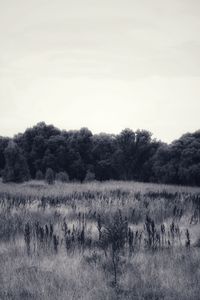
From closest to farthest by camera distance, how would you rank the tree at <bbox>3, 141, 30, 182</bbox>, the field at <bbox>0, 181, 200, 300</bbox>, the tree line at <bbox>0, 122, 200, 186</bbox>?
the field at <bbox>0, 181, 200, 300</bbox> → the tree at <bbox>3, 141, 30, 182</bbox> → the tree line at <bbox>0, 122, 200, 186</bbox>

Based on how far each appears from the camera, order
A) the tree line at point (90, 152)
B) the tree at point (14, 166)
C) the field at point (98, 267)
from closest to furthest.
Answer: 1. the field at point (98, 267)
2. the tree at point (14, 166)
3. the tree line at point (90, 152)

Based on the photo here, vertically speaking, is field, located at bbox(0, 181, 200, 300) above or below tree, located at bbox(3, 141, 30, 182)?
below

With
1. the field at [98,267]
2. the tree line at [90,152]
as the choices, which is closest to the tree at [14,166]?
the tree line at [90,152]

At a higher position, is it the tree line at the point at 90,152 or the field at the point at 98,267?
the tree line at the point at 90,152

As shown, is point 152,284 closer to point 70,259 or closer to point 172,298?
point 172,298

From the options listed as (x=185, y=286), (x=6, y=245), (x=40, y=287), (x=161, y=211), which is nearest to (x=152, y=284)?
(x=185, y=286)


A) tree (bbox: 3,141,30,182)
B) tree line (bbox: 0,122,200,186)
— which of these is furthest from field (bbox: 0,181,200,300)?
tree line (bbox: 0,122,200,186)

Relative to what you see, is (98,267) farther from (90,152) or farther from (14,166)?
(90,152)

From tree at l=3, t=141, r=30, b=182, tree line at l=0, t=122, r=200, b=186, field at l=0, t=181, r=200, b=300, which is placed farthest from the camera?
tree line at l=0, t=122, r=200, b=186

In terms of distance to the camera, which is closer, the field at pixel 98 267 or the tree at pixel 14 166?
the field at pixel 98 267

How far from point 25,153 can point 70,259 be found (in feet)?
131

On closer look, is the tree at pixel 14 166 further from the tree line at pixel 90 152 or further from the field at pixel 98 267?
the field at pixel 98 267

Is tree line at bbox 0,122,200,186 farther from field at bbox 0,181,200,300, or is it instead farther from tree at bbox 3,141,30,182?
field at bbox 0,181,200,300

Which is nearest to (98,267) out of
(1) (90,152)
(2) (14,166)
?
(2) (14,166)
